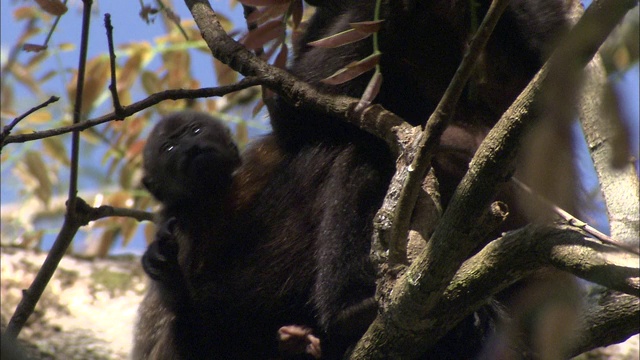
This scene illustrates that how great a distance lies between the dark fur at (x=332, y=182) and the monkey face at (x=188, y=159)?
0.59 ft

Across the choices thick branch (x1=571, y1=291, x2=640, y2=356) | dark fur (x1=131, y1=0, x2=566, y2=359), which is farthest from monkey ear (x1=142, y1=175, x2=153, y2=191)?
thick branch (x1=571, y1=291, x2=640, y2=356)

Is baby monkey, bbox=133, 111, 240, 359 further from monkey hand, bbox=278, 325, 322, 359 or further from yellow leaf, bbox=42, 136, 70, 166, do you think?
yellow leaf, bbox=42, 136, 70, 166

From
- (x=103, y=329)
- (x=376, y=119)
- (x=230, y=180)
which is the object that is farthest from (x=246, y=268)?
(x=103, y=329)

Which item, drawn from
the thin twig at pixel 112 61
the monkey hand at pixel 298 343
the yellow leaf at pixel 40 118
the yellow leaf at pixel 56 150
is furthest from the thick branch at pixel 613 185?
the yellow leaf at pixel 56 150

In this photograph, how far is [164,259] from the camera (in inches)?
93.7

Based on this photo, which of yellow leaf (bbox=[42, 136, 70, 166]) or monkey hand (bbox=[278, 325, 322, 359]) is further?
yellow leaf (bbox=[42, 136, 70, 166])

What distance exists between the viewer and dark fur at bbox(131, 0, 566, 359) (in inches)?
87.4

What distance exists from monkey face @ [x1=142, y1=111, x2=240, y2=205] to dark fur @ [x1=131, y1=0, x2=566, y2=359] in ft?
0.59

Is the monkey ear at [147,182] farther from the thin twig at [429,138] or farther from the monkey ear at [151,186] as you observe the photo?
the thin twig at [429,138]

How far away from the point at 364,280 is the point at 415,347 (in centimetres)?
36

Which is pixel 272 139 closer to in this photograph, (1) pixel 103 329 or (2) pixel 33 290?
(2) pixel 33 290

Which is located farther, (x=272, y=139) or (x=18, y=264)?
(x=18, y=264)

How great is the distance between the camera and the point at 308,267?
2477 mm

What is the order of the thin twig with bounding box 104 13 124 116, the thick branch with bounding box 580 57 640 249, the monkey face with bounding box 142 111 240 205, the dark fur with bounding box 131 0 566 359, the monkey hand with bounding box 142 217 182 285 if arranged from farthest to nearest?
the monkey face with bounding box 142 111 240 205
the monkey hand with bounding box 142 217 182 285
the dark fur with bounding box 131 0 566 359
the thick branch with bounding box 580 57 640 249
the thin twig with bounding box 104 13 124 116
